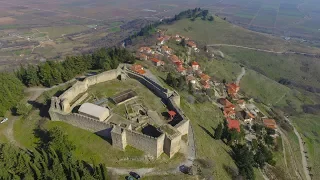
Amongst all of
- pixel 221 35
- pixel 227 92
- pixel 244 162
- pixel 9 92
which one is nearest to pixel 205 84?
pixel 227 92

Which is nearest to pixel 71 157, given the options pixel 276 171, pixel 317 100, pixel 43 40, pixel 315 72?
pixel 276 171

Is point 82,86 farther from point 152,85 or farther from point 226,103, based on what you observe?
point 226,103

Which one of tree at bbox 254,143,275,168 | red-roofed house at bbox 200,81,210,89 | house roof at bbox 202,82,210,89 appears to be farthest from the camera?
red-roofed house at bbox 200,81,210,89

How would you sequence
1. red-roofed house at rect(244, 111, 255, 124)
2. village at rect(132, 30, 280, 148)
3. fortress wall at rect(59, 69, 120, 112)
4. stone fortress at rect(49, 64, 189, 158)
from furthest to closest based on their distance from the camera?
1. red-roofed house at rect(244, 111, 255, 124)
2. village at rect(132, 30, 280, 148)
3. fortress wall at rect(59, 69, 120, 112)
4. stone fortress at rect(49, 64, 189, 158)

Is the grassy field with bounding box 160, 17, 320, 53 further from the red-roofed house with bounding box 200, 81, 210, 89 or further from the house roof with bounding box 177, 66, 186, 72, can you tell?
the red-roofed house with bounding box 200, 81, 210, 89

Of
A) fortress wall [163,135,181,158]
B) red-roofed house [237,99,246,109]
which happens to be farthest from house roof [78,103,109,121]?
red-roofed house [237,99,246,109]

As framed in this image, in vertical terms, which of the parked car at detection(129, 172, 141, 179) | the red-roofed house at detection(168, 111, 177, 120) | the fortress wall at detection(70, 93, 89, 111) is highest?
the fortress wall at detection(70, 93, 89, 111)
